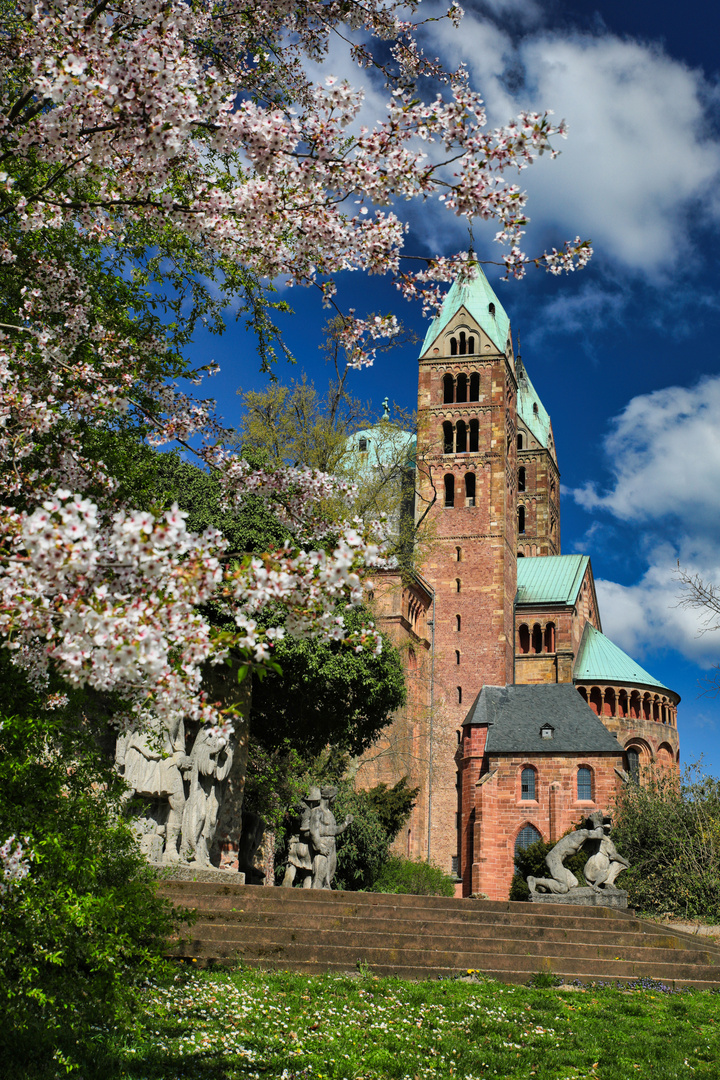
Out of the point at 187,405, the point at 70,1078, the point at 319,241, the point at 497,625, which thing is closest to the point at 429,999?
the point at 70,1078

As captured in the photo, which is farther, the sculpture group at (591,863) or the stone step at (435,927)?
the sculpture group at (591,863)

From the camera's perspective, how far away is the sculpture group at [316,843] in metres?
15.8

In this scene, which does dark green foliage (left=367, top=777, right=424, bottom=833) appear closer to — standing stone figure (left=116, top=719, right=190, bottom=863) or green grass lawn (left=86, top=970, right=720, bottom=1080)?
standing stone figure (left=116, top=719, right=190, bottom=863)

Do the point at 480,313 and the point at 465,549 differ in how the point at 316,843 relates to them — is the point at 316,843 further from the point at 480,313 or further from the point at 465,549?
the point at 480,313

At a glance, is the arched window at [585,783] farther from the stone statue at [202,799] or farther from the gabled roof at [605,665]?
A: the stone statue at [202,799]

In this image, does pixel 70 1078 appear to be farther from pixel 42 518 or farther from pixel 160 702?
pixel 42 518

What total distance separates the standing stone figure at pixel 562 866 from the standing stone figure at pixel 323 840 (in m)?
4.47

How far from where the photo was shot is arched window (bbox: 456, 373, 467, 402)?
175 ft

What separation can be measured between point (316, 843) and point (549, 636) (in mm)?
39445

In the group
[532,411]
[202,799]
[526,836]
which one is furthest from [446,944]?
[532,411]

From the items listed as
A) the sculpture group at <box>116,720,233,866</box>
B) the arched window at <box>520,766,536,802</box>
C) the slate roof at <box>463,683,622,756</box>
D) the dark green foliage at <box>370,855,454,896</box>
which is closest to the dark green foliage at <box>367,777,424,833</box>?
the dark green foliage at <box>370,855,454,896</box>

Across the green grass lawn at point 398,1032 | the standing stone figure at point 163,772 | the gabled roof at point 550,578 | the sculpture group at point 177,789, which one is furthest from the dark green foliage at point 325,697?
the gabled roof at point 550,578

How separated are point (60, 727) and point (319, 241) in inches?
141

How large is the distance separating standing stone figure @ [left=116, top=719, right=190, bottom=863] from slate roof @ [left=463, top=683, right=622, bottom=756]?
2818 centimetres
